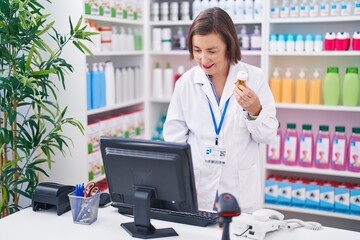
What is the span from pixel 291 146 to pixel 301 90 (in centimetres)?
46

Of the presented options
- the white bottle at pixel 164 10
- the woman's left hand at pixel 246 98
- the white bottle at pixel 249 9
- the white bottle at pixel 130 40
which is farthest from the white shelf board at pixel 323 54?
the woman's left hand at pixel 246 98

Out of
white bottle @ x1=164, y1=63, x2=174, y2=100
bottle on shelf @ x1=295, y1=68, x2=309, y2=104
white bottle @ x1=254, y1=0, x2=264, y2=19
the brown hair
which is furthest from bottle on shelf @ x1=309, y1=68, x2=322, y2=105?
the brown hair

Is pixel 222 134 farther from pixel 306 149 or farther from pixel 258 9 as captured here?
pixel 258 9

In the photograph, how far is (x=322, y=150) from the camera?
3.56 metres

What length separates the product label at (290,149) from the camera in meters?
3.64

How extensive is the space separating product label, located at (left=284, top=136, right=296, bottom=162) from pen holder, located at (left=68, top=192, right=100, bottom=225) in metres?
2.12

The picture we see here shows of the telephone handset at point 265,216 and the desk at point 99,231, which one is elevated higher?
the telephone handset at point 265,216

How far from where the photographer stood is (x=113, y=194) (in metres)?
1.92

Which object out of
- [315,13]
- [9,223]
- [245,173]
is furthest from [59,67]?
[315,13]

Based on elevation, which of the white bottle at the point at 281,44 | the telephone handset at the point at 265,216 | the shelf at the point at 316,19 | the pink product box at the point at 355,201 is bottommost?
the pink product box at the point at 355,201

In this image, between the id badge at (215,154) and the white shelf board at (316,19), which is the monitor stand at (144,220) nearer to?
the id badge at (215,154)

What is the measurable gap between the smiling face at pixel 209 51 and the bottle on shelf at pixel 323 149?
1.65 metres

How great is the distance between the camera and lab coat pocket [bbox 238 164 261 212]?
7.64 ft

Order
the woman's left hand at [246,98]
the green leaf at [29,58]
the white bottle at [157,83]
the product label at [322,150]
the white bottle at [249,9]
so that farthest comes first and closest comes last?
the white bottle at [157,83] → the white bottle at [249,9] → the product label at [322,150] → the green leaf at [29,58] → the woman's left hand at [246,98]
